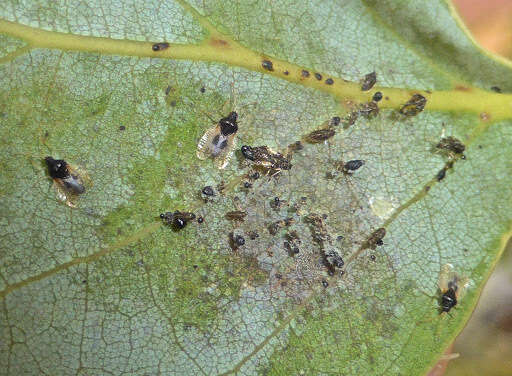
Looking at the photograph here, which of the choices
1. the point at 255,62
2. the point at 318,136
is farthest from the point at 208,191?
the point at 255,62

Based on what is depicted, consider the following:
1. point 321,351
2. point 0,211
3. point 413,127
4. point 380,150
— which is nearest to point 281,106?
point 380,150

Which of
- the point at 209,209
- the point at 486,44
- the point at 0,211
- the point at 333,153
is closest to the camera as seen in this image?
the point at 0,211

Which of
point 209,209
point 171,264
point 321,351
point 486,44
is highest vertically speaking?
point 486,44

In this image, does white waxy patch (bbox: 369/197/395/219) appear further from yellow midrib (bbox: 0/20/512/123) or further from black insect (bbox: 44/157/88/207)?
black insect (bbox: 44/157/88/207)

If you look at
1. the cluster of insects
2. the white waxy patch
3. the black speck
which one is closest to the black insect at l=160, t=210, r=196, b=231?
the cluster of insects

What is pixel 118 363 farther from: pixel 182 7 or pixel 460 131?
pixel 460 131

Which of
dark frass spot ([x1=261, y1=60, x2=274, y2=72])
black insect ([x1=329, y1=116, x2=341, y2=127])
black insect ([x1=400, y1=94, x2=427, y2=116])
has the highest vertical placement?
black insect ([x1=400, y1=94, x2=427, y2=116])
